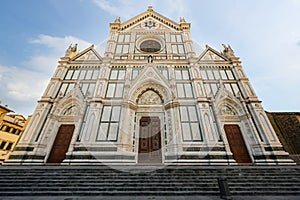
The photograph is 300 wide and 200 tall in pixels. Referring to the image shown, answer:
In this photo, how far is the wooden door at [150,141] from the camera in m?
8.90

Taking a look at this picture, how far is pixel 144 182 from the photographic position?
517 cm

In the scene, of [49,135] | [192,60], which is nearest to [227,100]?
[192,60]

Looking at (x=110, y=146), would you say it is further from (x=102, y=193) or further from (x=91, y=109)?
(x=102, y=193)

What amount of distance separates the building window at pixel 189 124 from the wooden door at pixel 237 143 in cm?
253

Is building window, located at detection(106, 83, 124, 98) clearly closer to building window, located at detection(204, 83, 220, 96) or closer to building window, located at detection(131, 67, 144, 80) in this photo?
building window, located at detection(131, 67, 144, 80)

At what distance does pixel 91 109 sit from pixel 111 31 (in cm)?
1079

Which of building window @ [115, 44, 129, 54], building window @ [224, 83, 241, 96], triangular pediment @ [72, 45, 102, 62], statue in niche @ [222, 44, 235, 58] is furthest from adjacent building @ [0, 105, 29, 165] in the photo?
statue in niche @ [222, 44, 235, 58]

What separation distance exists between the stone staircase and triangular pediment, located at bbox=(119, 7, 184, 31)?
16.0 metres

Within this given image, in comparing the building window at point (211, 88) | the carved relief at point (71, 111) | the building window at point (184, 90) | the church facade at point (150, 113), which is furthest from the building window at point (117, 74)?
the building window at point (211, 88)

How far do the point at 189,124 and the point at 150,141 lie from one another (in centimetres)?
326

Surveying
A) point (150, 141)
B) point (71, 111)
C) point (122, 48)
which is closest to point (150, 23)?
point (122, 48)

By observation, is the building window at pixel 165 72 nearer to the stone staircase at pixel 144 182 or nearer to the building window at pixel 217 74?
the building window at pixel 217 74

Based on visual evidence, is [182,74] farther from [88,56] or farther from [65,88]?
[65,88]

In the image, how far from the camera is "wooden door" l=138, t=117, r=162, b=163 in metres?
8.90
